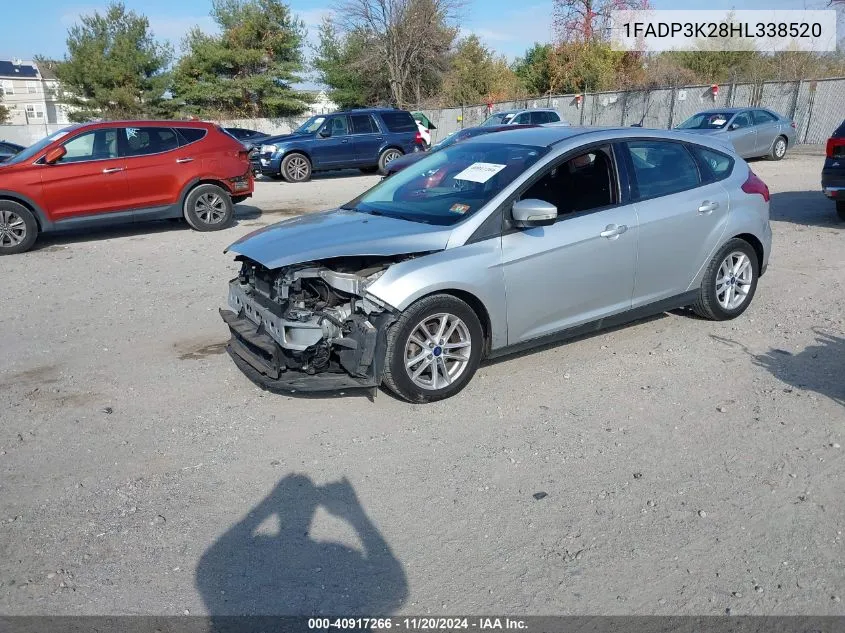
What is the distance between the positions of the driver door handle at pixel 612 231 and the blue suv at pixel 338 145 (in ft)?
50.6

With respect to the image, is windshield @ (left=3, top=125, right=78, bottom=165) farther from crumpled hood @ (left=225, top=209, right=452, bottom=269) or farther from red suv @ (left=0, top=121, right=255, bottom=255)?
crumpled hood @ (left=225, top=209, right=452, bottom=269)

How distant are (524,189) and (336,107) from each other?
158 feet

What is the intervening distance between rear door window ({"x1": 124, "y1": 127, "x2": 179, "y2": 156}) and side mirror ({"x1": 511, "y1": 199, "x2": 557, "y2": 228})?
8126 mm

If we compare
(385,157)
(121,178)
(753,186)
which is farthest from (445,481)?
(385,157)

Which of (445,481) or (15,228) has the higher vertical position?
(15,228)

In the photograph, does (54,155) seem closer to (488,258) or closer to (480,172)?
(480,172)

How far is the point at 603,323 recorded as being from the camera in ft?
18.2

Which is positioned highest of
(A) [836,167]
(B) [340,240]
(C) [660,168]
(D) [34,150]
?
(C) [660,168]

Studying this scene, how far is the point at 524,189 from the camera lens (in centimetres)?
507

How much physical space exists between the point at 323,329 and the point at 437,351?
2.49 feet

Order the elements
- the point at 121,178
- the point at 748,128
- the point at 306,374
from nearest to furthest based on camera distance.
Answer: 1. the point at 306,374
2. the point at 121,178
3. the point at 748,128

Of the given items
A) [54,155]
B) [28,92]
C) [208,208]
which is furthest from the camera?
[28,92]

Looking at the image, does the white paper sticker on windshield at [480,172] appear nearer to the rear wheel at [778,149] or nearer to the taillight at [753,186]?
the taillight at [753,186]

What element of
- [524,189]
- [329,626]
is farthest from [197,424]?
[524,189]
